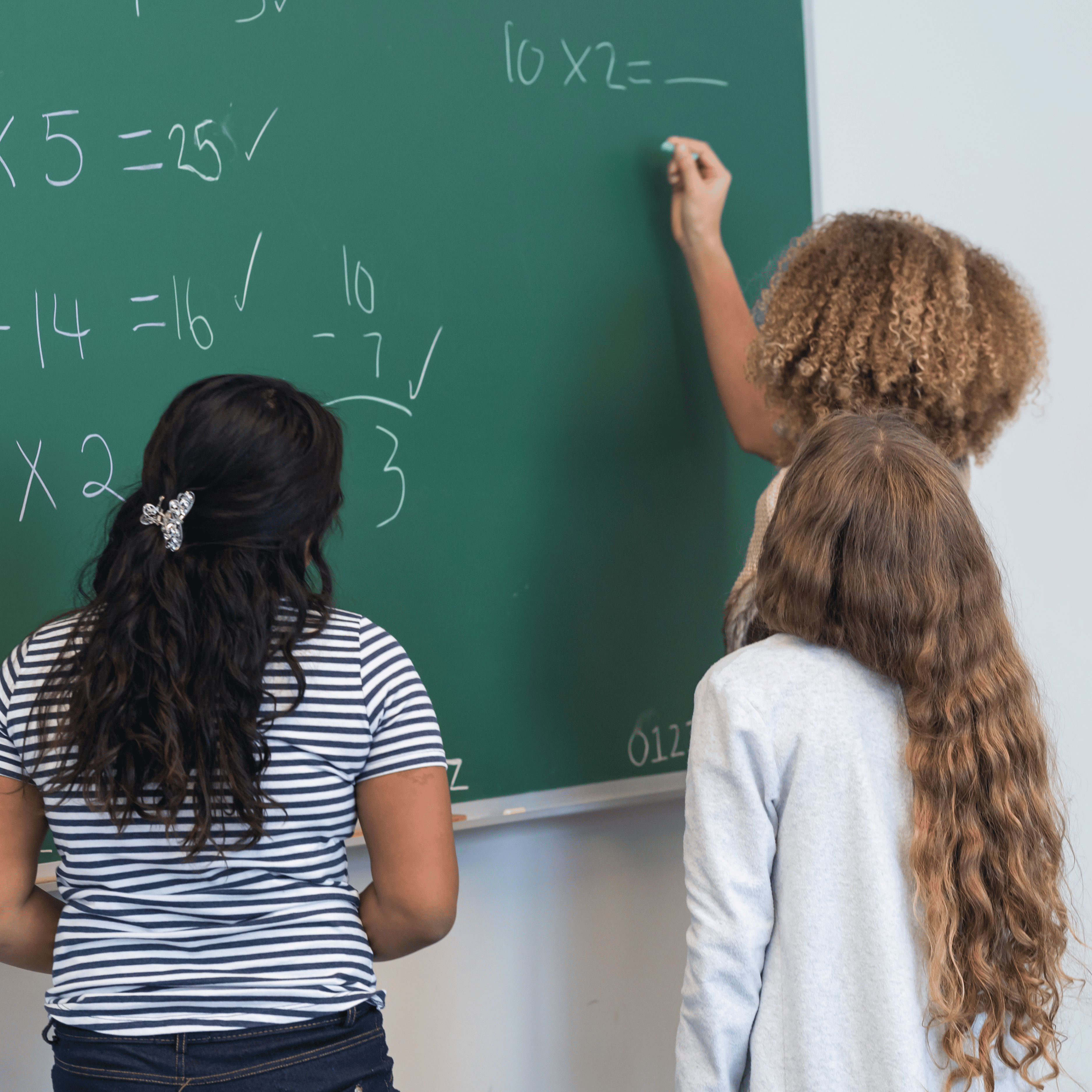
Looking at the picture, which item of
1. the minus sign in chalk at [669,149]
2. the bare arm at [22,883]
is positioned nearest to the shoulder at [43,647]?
the bare arm at [22,883]

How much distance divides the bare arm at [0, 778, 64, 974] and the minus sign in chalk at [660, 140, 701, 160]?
144cm

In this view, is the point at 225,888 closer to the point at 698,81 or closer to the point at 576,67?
the point at 576,67

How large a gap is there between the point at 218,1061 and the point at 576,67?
156 centimetres

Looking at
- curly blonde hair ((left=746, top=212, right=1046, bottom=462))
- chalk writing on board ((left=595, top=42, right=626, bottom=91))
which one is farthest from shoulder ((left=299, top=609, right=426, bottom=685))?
chalk writing on board ((left=595, top=42, right=626, bottom=91))

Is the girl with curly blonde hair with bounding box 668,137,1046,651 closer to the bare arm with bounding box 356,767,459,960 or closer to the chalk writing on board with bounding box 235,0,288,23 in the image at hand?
the bare arm with bounding box 356,767,459,960

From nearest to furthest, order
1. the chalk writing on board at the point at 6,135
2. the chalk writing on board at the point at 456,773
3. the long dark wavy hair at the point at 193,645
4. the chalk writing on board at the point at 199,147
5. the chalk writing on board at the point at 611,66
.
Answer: the long dark wavy hair at the point at 193,645, the chalk writing on board at the point at 6,135, the chalk writing on board at the point at 199,147, the chalk writing on board at the point at 456,773, the chalk writing on board at the point at 611,66

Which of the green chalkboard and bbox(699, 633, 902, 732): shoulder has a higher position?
the green chalkboard

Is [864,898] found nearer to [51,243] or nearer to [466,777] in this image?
[466,777]

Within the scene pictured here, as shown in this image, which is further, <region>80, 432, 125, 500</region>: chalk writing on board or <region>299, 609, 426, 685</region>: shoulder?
<region>80, 432, 125, 500</region>: chalk writing on board

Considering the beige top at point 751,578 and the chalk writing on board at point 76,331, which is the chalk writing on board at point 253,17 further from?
the beige top at point 751,578

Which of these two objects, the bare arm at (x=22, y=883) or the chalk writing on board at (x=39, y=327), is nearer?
the bare arm at (x=22, y=883)

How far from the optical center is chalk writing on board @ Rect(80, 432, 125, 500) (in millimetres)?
1479

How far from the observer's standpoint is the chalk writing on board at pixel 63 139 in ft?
4.70

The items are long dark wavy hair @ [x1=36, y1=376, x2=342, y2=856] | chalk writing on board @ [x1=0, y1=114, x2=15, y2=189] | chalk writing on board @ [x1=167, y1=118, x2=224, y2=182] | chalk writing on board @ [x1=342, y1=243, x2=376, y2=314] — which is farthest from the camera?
chalk writing on board @ [x1=342, y1=243, x2=376, y2=314]
